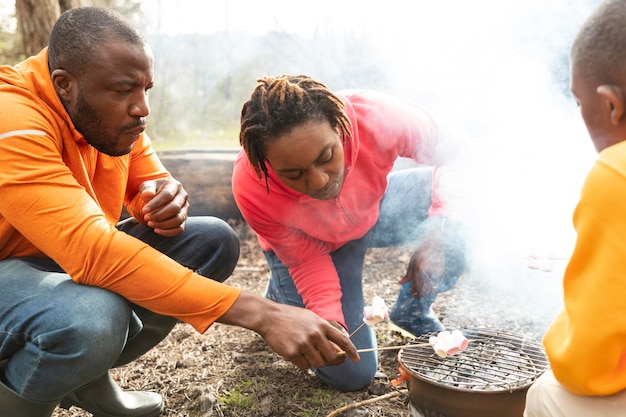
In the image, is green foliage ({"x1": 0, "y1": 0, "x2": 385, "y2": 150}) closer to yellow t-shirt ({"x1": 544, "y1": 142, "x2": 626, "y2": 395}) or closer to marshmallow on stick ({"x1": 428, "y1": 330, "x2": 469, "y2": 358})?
marshmallow on stick ({"x1": 428, "y1": 330, "x2": 469, "y2": 358})

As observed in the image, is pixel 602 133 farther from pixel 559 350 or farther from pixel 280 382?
pixel 280 382

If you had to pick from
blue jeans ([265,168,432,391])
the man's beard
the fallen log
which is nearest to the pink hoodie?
blue jeans ([265,168,432,391])

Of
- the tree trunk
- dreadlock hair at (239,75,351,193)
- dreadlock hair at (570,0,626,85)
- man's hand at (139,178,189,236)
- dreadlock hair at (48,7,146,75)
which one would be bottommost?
man's hand at (139,178,189,236)

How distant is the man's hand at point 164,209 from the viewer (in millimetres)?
2617

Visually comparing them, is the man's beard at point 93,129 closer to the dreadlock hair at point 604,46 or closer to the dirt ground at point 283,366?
the dirt ground at point 283,366

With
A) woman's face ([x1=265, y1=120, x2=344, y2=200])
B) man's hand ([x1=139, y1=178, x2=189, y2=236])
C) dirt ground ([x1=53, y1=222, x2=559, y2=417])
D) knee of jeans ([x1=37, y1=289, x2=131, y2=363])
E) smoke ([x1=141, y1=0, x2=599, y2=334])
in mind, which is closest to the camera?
knee of jeans ([x1=37, y1=289, x2=131, y2=363])

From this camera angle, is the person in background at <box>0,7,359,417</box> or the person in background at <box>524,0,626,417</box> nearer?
the person in background at <box>524,0,626,417</box>

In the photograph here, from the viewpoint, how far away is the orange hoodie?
6.93ft

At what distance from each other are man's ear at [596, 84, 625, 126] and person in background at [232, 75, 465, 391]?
1.16 m

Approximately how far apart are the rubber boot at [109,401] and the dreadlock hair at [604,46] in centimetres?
216

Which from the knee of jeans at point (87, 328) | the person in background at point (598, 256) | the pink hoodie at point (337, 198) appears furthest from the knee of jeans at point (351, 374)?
the person in background at point (598, 256)

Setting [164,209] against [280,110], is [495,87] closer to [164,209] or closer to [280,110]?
[280,110]

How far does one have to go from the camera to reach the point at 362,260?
3.39 metres

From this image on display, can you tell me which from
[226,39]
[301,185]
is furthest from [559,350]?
[226,39]
